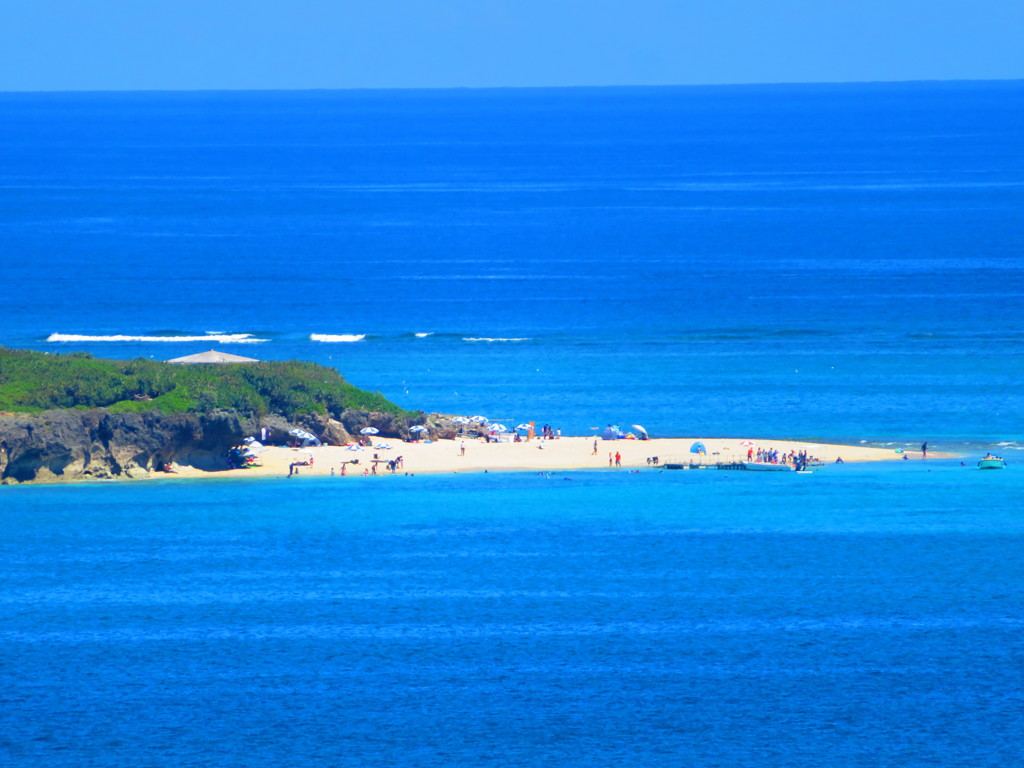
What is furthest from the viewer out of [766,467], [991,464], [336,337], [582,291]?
[582,291]

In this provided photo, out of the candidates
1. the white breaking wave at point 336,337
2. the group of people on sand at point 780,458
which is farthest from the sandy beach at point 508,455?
the white breaking wave at point 336,337

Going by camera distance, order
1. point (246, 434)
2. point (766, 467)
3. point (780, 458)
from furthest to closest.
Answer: point (780, 458), point (766, 467), point (246, 434)

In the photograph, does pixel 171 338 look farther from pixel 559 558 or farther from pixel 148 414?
pixel 559 558

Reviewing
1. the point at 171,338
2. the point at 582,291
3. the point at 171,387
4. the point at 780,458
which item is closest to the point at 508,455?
the point at 780,458

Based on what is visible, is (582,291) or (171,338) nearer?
(171,338)

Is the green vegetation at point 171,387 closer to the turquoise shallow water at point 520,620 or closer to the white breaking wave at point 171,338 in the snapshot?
the turquoise shallow water at point 520,620
